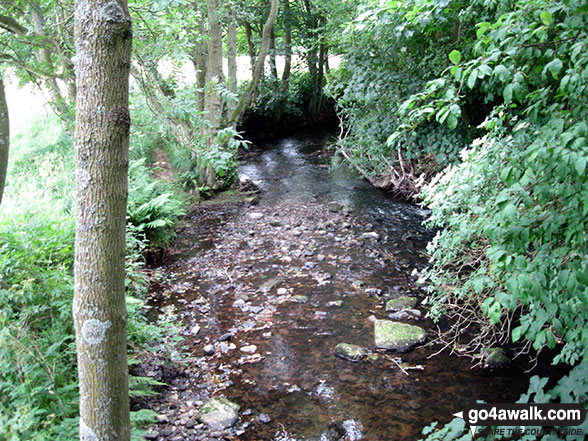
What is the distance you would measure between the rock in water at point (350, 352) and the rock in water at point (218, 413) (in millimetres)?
1396

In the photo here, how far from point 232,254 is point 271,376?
353cm

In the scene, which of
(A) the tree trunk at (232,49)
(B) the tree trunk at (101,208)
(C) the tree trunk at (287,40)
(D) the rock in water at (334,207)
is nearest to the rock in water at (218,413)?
(B) the tree trunk at (101,208)

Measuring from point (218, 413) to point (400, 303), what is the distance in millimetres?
3013

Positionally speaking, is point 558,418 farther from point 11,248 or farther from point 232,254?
point 232,254

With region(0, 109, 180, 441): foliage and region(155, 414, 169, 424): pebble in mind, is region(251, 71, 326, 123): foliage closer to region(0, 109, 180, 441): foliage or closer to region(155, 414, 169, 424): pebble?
region(0, 109, 180, 441): foliage

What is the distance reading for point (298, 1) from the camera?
18.1m

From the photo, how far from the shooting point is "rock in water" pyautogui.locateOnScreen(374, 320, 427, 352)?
505cm

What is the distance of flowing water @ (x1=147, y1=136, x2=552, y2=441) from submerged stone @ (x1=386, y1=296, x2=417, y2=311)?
0.13m

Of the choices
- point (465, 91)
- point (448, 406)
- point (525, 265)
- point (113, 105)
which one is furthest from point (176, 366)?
point (465, 91)

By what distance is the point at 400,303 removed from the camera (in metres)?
5.95

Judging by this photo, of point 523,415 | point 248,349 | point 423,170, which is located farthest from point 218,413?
point 423,170

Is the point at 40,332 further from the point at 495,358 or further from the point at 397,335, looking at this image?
the point at 495,358

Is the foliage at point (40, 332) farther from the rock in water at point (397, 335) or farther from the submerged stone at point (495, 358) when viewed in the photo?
the submerged stone at point (495, 358)

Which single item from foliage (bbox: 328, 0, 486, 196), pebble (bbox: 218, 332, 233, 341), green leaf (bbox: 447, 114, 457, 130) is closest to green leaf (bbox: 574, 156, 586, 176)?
green leaf (bbox: 447, 114, 457, 130)
